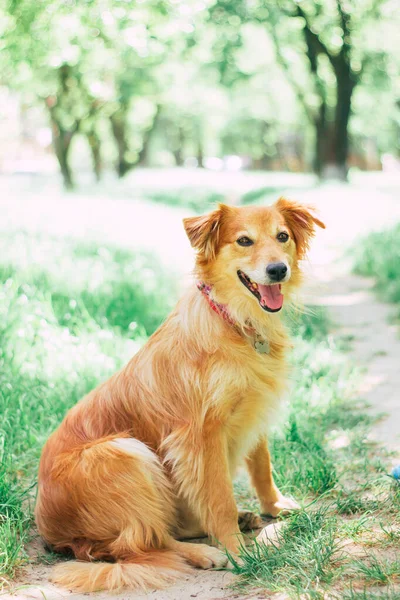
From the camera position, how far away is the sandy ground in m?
3.13

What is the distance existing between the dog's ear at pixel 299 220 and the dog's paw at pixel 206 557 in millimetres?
1676

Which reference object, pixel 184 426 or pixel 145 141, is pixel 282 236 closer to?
pixel 184 426

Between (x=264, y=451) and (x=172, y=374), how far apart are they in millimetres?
768

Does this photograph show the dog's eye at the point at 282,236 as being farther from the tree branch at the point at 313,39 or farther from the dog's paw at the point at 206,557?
the tree branch at the point at 313,39

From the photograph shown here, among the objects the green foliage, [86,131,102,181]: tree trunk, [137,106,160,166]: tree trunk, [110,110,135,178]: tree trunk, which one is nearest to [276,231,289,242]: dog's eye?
the green foliage

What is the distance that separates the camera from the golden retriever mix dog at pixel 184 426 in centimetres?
325

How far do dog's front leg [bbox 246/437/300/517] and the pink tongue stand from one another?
0.83 meters

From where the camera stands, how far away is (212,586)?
10.1 ft

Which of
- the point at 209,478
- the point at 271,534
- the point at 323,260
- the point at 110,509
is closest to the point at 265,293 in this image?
the point at 209,478

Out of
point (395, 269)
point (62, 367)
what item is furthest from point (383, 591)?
point (395, 269)

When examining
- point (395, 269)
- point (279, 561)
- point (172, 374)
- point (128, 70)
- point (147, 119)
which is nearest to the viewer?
point (279, 561)

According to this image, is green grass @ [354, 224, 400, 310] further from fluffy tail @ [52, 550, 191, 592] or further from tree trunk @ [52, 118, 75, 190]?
tree trunk @ [52, 118, 75, 190]

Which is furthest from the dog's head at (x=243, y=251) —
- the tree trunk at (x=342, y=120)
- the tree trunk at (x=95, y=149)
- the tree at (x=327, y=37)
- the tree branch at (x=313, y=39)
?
the tree trunk at (x=95, y=149)

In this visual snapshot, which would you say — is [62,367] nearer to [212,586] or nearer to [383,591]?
[212,586]
